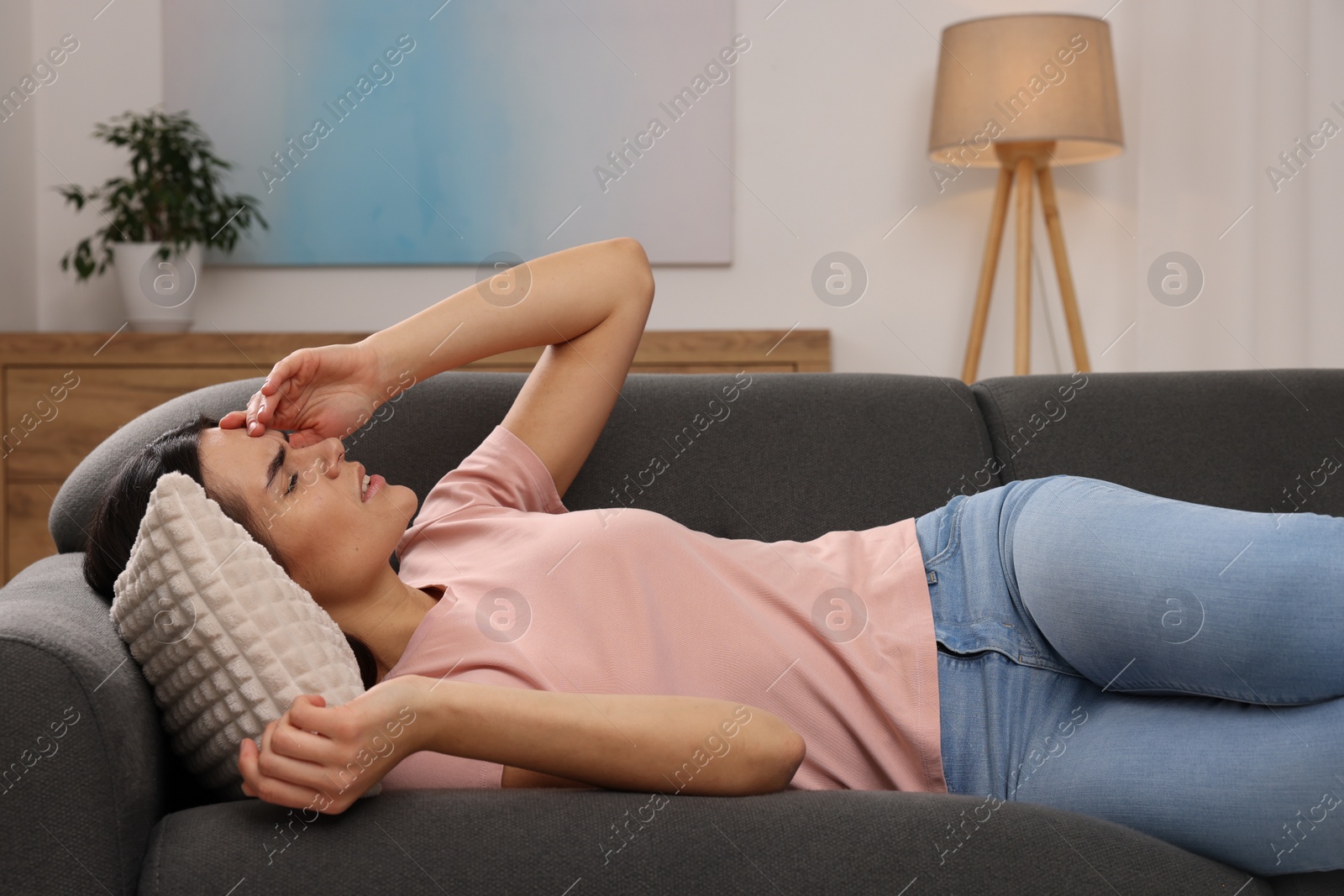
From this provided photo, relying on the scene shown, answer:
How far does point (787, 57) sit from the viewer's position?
3029mm

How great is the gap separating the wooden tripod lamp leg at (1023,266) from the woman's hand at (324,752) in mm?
2256

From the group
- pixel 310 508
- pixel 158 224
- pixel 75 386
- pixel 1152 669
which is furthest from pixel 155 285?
pixel 1152 669

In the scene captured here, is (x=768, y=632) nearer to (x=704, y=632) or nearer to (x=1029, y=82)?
(x=704, y=632)

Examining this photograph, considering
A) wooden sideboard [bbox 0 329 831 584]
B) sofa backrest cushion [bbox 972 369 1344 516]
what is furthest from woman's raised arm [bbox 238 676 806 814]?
wooden sideboard [bbox 0 329 831 584]

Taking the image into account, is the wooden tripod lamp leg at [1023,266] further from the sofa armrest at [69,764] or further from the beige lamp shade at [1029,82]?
the sofa armrest at [69,764]

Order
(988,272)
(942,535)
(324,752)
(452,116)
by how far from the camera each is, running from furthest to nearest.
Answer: (452,116), (988,272), (942,535), (324,752)

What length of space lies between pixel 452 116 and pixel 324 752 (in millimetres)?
2521

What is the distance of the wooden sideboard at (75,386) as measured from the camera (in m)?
2.58

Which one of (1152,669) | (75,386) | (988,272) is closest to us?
(1152,669)

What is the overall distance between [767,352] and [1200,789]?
1.82 metres

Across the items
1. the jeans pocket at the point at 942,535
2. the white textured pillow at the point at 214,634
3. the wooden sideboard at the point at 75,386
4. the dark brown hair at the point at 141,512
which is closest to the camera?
the white textured pillow at the point at 214,634

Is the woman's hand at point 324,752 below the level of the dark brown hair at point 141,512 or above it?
below

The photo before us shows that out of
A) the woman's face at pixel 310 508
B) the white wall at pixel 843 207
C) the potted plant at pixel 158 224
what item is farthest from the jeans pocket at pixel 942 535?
the potted plant at pixel 158 224

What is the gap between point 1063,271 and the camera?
283 cm
